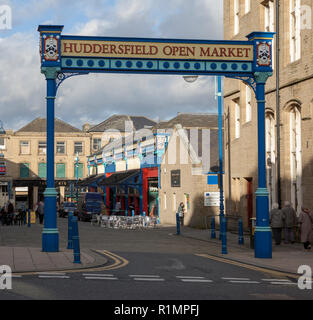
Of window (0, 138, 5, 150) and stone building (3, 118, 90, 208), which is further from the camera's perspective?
stone building (3, 118, 90, 208)

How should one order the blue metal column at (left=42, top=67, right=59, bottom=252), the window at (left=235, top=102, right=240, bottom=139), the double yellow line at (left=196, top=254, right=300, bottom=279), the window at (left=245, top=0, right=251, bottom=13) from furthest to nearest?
the window at (left=235, top=102, right=240, bottom=139), the window at (left=245, top=0, right=251, bottom=13), the blue metal column at (left=42, top=67, right=59, bottom=252), the double yellow line at (left=196, top=254, right=300, bottom=279)

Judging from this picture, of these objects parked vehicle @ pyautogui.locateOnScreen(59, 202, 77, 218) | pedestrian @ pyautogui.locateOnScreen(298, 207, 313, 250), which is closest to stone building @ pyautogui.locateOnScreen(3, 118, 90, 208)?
parked vehicle @ pyautogui.locateOnScreen(59, 202, 77, 218)

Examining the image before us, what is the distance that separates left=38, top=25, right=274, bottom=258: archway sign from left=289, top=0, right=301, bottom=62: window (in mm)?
5582

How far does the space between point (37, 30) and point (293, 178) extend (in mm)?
11703

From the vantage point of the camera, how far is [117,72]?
17234mm

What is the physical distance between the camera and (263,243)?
16.8 metres

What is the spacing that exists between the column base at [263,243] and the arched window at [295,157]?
608cm

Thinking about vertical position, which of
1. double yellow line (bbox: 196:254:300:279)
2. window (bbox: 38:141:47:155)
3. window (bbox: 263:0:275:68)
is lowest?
double yellow line (bbox: 196:254:300:279)

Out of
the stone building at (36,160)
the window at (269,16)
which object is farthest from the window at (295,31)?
the stone building at (36,160)

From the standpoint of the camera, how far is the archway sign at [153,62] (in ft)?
54.7

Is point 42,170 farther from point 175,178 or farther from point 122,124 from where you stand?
point 175,178

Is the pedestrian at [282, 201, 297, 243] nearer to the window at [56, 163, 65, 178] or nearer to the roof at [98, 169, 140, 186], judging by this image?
the roof at [98, 169, 140, 186]

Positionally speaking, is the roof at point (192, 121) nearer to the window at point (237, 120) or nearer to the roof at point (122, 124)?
the window at point (237, 120)

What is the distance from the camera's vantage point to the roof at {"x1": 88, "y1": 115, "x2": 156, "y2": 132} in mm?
75750
